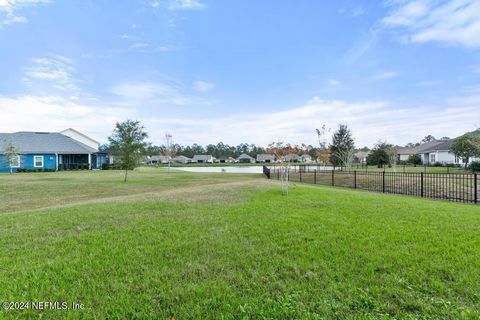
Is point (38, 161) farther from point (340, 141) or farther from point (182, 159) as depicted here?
point (182, 159)

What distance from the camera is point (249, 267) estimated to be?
292cm

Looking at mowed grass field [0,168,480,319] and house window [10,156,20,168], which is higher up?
house window [10,156,20,168]

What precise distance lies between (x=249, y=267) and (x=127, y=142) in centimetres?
1800

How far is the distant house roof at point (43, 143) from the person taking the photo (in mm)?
31438

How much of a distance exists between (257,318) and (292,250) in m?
1.52

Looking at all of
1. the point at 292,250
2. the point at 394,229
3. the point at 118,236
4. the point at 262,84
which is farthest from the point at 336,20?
the point at 118,236

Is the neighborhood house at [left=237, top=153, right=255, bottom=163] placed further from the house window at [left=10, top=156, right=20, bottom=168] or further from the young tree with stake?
the young tree with stake

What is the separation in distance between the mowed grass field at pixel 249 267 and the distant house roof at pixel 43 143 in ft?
112

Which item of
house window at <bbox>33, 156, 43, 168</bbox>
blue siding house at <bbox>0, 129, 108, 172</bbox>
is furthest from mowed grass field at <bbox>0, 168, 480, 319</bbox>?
blue siding house at <bbox>0, 129, 108, 172</bbox>

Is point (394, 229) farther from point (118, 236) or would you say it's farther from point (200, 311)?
point (118, 236)

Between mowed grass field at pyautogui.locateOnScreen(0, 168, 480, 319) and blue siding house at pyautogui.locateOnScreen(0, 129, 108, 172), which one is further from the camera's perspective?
blue siding house at pyautogui.locateOnScreen(0, 129, 108, 172)

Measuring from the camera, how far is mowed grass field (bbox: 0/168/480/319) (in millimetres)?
2160

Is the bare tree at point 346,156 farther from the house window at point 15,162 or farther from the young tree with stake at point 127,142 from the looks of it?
the house window at point 15,162

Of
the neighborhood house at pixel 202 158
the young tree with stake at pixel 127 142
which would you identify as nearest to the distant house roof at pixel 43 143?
the young tree with stake at pixel 127 142
